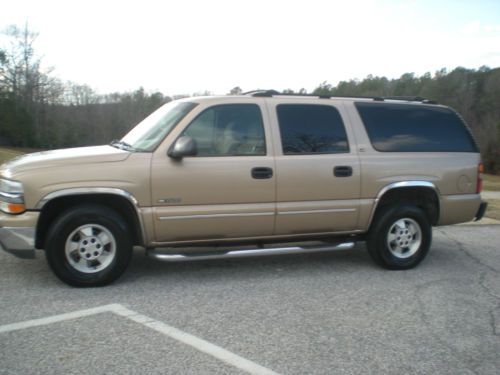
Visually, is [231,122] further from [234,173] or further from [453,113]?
[453,113]

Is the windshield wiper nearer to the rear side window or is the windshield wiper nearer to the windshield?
the windshield

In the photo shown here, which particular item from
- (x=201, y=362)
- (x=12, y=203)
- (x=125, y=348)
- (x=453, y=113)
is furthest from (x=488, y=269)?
(x=12, y=203)

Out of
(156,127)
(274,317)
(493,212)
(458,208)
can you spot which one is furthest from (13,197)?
(493,212)

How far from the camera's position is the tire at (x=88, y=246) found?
4664mm

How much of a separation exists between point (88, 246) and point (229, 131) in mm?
1847

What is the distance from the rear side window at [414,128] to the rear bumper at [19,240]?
3.80 metres

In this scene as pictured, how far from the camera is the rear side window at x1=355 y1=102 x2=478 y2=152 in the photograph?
5750 millimetres

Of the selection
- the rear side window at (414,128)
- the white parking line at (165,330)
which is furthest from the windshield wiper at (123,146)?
the rear side window at (414,128)

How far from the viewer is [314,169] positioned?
5.32 metres

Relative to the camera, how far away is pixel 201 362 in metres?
3.36

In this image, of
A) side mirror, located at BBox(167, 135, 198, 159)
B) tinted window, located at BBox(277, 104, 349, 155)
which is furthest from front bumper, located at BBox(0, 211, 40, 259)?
tinted window, located at BBox(277, 104, 349, 155)

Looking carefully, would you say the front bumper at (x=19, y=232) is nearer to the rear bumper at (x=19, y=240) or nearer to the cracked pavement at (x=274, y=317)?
the rear bumper at (x=19, y=240)

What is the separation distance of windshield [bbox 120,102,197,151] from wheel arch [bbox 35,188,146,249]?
58 cm

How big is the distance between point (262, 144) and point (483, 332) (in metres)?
2.72
